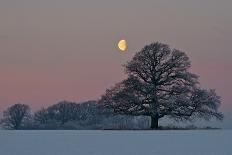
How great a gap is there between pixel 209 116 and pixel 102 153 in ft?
99.2

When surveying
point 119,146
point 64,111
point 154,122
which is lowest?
point 119,146

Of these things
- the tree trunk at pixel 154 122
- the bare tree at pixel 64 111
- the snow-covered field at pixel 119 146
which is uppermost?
the bare tree at pixel 64 111

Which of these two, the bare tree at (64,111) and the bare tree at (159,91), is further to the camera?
the bare tree at (64,111)

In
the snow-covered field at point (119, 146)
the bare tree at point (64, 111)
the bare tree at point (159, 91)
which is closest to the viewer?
the snow-covered field at point (119, 146)

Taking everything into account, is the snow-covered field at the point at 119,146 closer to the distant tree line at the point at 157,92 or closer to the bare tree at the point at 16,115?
the distant tree line at the point at 157,92

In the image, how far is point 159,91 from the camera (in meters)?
43.8

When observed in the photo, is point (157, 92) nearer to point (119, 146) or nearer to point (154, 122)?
point (154, 122)

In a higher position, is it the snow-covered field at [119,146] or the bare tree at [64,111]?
the bare tree at [64,111]

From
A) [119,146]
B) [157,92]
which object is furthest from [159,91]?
[119,146]

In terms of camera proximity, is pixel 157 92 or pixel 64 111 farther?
pixel 64 111

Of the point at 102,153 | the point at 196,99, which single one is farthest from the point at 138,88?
the point at 102,153

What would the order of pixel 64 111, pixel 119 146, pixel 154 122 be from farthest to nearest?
1. pixel 64 111
2. pixel 154 122
3. pixel 119 146

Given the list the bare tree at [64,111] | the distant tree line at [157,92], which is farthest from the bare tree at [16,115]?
the distant tree line at [157,92]

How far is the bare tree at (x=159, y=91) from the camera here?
42.9 m
